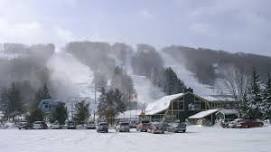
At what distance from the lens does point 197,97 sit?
111m

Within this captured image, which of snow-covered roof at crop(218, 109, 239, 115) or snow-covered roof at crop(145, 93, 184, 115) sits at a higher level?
snow-covered roof at crop(145, 93, 184, 115)

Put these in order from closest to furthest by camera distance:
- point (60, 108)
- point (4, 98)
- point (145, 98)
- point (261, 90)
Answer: point (261, 90)
point (60, 108)
point (4, 98)
point (145, 98)

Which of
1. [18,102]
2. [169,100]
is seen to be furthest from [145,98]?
[169,100]

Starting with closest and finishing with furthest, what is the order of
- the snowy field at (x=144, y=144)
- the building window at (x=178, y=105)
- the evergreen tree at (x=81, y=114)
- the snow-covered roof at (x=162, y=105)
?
the snowy field at (x=144, y=144), the evergreen tree at (x=81, y=114), the building window at (x=178, y=105), the snow-covered roof at (x=162, y=105)

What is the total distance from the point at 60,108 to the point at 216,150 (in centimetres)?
8119

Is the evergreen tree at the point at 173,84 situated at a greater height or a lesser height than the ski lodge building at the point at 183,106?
greater

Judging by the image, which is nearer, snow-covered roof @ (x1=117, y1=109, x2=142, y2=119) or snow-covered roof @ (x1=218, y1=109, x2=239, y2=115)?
snow-covered roof @ (x1=218, y1=109, x2=239, y2=115)

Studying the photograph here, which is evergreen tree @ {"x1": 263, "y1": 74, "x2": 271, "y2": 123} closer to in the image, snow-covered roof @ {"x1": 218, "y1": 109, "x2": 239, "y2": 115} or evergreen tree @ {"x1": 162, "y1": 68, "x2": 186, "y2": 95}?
snow-covered roof @ {"x1": 218, "y1": 109, "x2": 239, "y2": 115}

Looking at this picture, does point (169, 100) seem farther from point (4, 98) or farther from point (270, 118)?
point (4, 98)

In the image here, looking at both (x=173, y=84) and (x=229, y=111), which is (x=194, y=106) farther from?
(x=173, y=84)

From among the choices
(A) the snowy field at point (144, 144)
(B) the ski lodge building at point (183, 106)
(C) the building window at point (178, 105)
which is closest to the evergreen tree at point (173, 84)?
(B) the ski lodge building at point (183, 106)

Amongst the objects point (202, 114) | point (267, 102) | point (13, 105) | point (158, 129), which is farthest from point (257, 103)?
point (13, 105)

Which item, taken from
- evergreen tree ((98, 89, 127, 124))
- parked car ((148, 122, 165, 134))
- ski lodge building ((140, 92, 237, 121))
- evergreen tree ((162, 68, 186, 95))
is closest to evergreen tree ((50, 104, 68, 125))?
evergreen tree ((98, 89, 127, 124))

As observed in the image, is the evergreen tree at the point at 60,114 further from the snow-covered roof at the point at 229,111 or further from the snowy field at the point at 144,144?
the snowy field at the point at 144,144
